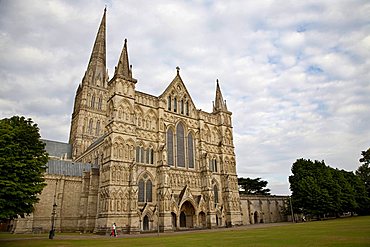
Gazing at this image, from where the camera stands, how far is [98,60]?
3014 inches

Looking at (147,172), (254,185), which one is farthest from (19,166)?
(254,185)

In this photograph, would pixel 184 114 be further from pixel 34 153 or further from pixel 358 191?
pixel 358 191

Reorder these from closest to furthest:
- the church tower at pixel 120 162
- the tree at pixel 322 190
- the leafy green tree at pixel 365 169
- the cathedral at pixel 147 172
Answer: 1. the church tower at pixel 120 162
2. the cathedral at pixel 147 172
3. the tree at pixel 322 190
4. the leafy green tree at pixel 365 169

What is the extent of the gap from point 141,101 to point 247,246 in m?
33.1

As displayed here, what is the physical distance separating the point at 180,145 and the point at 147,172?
28.7ft

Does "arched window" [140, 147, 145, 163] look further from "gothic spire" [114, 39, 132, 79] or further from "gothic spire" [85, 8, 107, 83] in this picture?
"gothic spire" [85, 8, 107, 83]

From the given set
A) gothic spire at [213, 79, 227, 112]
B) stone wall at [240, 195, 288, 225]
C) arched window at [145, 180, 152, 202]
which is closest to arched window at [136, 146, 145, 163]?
arched window at [145, 180, 152, 202]

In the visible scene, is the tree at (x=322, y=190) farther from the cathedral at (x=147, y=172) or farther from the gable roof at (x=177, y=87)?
the gable roof at (x=177, y=87)

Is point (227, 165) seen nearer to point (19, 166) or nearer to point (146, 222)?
point (146, 222)

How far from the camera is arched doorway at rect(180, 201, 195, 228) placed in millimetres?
42750

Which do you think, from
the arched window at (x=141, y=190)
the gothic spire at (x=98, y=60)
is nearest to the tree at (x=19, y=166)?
the arched window at (x=141, y=190)

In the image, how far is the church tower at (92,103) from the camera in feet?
224

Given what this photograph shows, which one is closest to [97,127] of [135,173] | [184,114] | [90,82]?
[90,82]

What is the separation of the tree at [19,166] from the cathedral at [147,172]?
9580mm
